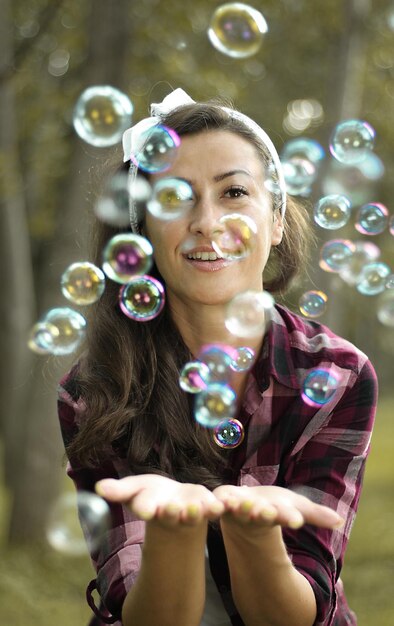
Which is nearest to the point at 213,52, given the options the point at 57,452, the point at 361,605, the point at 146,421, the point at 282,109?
the point at 282,109

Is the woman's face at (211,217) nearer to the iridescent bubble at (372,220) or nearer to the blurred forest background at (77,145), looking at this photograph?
the blurred forest background at (77,145)

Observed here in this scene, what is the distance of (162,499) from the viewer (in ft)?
5.79

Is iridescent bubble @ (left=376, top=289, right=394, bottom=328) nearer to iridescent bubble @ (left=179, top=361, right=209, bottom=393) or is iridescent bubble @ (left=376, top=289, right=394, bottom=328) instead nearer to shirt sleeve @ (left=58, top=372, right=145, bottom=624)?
iridescent bubble @ (left=179, top=361, right=209, bottom=393)

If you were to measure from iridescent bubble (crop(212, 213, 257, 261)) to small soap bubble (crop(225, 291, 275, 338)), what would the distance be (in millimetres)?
136

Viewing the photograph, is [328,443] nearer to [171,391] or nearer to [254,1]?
[171,391]

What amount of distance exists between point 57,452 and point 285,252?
3866 mm

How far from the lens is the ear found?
2.85 meters

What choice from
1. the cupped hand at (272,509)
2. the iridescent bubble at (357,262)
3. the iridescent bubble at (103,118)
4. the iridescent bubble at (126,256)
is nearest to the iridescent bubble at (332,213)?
the iridescent bubble at (357,262)

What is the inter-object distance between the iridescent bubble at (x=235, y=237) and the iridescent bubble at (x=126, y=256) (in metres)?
0.37

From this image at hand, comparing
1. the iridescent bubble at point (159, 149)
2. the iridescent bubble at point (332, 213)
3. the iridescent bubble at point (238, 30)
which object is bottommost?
the iridescent bubble at point (332, 213)

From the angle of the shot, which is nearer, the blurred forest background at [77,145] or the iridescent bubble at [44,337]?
the iridescent bubble at [44,337]

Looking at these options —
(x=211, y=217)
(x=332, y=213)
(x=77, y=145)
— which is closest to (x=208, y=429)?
(x=211, y=217)

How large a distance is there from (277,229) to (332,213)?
787 mm

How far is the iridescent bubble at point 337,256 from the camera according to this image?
3773 mm
